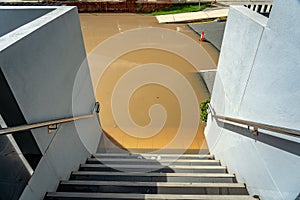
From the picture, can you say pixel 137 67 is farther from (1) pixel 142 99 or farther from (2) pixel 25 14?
(2) pixel 25 14

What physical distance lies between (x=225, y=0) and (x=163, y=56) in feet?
20.4

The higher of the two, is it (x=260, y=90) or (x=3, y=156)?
(x=260, y=90)

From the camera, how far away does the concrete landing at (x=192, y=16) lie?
28.5 ft

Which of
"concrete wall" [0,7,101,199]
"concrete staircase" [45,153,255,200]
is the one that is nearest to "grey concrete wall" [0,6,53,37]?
"concrete wall" [0,7,101,199]

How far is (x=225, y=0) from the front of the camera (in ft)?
34.7

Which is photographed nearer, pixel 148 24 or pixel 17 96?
pixel 17 96

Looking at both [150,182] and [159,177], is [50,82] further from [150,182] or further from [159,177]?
[159,177]

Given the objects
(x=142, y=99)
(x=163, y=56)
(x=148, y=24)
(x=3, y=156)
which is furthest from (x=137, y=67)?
(x=3, y=156)

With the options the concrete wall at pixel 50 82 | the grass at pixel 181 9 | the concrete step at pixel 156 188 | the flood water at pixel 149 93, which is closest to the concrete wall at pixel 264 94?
the concrete step at pixel 156 188

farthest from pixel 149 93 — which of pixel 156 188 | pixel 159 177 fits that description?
pixel 156 188

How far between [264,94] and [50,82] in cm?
Answer: 186

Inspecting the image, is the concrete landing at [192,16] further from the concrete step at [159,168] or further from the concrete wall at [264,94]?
the concrete step at [159,168]

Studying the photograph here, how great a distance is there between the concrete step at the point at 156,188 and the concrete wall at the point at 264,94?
0.20m

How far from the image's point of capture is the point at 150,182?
243 centimetres
